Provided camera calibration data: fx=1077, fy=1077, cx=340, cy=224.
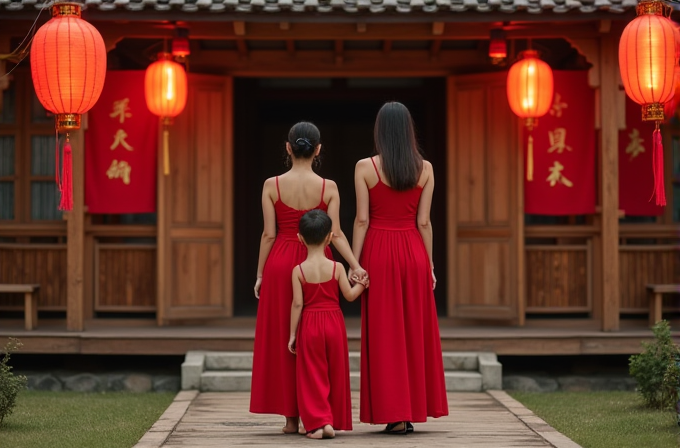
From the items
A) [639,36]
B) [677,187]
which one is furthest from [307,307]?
[677,187]

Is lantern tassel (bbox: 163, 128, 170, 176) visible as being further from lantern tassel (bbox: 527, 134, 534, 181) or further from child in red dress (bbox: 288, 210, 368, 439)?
child in red dress (bbox: 288, 210, 368, 439)

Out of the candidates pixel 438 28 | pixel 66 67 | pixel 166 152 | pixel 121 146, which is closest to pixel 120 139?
pixel 121 146

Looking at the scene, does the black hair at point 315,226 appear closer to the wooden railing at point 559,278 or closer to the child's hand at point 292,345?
the child's hand at point 292,345

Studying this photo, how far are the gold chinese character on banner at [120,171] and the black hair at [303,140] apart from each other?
15.7 ft

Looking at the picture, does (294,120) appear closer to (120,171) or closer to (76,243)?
(120,171)

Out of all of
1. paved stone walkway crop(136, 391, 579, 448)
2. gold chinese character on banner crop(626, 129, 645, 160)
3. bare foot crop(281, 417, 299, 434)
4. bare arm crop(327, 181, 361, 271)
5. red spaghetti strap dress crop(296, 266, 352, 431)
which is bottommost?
paved stone walkway crop(136, 391, 579, 448)

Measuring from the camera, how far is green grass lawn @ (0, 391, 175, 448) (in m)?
7.41

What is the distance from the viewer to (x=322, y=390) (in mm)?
6840

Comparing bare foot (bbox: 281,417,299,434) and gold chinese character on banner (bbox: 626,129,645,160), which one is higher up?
gold chinese character on banner (bbox: 626,129,645,160)

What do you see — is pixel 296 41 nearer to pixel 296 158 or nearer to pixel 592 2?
pixel 592 2

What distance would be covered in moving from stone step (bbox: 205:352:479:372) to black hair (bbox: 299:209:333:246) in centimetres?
359

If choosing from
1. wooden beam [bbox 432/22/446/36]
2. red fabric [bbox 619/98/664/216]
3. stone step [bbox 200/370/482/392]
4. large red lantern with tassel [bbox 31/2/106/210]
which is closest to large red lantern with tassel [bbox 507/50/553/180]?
wooden beam [bbox 432/22/446/36]

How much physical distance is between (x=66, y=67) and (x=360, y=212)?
3392mm

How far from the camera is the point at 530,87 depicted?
35.6 feet
